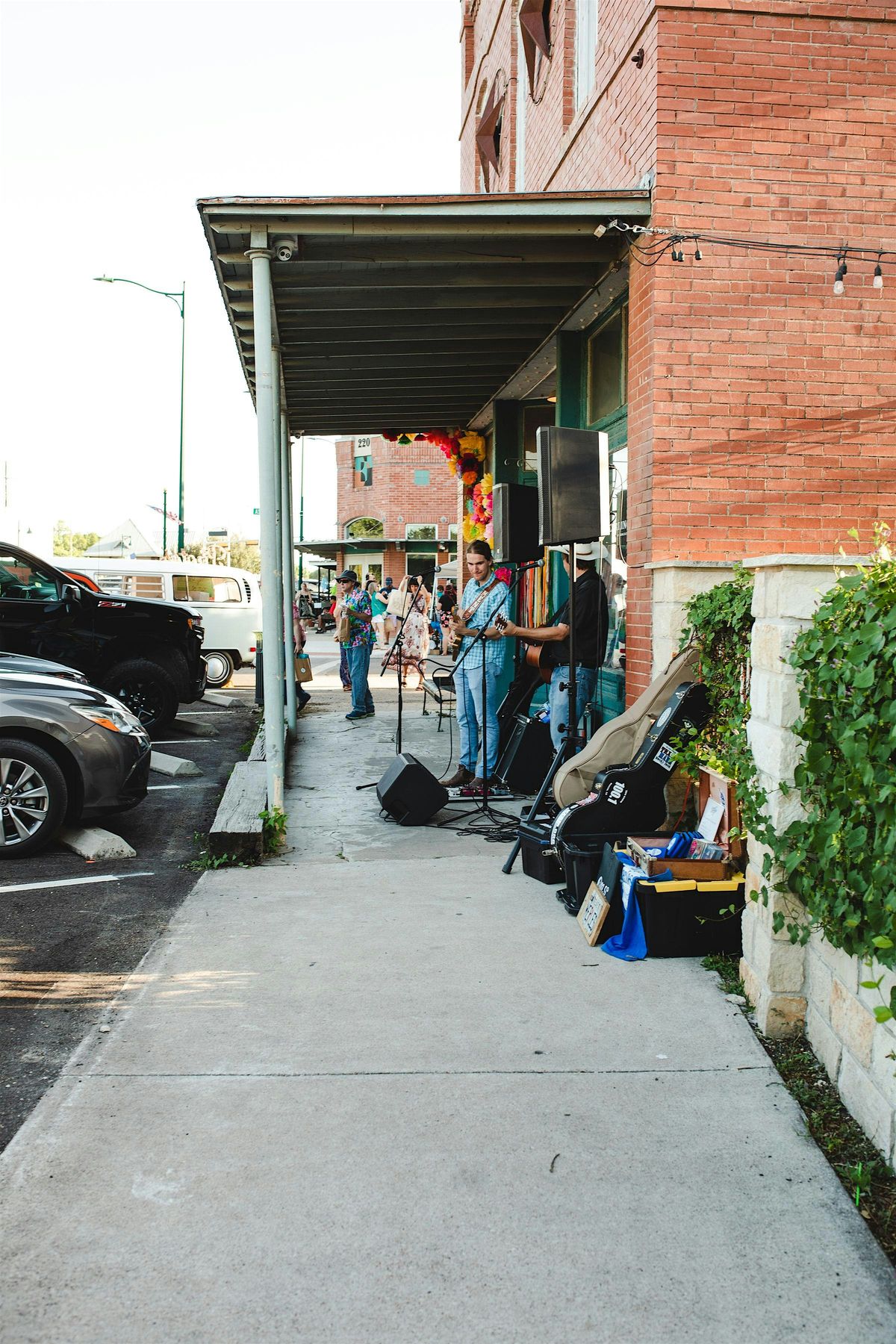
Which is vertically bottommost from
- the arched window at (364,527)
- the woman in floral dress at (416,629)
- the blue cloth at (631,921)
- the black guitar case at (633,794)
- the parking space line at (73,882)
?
the parking space line at (73,882)

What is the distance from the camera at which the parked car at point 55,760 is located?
6.71 m

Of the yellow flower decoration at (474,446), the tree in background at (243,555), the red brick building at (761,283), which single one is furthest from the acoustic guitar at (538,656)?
the tree in background at (243,555)

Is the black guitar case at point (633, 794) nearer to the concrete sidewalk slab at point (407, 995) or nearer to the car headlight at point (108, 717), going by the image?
the concrete sidewalk slab at point (407, 995)

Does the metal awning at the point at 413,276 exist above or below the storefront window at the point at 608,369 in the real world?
above

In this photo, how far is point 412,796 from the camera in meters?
7.45

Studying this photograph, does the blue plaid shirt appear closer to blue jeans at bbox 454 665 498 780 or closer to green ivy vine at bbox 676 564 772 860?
blue jeans at bbox 454 665 498 780

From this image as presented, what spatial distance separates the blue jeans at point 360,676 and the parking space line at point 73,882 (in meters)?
7.08

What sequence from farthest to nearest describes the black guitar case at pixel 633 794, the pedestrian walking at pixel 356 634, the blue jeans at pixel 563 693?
the pedestrian walking at pixel 356 634
the blue jeans at pixel 563 693
the black guitar case at pixel 633 794

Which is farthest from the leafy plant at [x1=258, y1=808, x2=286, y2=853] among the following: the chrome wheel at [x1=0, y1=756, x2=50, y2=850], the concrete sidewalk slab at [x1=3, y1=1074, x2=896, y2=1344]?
the concrete sidewalk slab at [x1=3, y1=1074, x2=896, y2=1344]

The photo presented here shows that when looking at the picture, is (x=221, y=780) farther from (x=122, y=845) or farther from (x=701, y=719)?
(x=701, y=719)

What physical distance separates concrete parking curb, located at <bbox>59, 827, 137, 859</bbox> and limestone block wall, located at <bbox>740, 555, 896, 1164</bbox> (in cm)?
420

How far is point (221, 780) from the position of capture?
995cm

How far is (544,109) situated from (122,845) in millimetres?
8164

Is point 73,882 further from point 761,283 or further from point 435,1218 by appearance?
point 761,283
